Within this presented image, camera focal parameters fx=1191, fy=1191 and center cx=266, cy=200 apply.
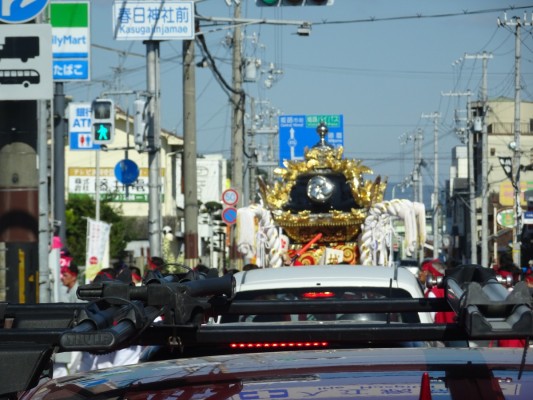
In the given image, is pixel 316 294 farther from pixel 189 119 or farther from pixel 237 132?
pixel 237 132

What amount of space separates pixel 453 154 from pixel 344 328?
109186 mm

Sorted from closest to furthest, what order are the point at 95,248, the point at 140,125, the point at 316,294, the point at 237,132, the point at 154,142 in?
the point at 316,294, the point at 154,142, the point at 140,125, the point at 95,248, the point at 237,132

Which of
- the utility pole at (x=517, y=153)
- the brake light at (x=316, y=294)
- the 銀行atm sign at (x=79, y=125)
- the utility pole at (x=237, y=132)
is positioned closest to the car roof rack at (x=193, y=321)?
the brake light at (x=316, y=294)

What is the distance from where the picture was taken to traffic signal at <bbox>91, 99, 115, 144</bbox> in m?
23.4

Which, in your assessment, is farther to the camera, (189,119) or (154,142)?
(189,119)

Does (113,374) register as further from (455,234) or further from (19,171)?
(455,234)

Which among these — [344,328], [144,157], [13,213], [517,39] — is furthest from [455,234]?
[344,328]

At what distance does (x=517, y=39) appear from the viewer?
152ft

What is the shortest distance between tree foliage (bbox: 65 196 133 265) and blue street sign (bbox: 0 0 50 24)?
40.8 meters

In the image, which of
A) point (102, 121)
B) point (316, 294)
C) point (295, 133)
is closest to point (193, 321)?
point (316, 294)

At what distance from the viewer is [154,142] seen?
917 inches

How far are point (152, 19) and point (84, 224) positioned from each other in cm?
3311

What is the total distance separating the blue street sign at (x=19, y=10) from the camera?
10445 mm

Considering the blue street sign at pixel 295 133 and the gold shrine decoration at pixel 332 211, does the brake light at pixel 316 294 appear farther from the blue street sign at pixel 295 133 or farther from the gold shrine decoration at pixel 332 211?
the blue street sign at pixel 295 133
